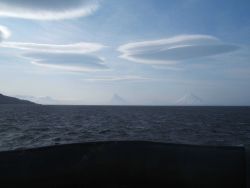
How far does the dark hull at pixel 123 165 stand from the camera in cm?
710

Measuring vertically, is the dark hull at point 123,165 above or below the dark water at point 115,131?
above

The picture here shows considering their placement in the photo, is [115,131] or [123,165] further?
[115,131]

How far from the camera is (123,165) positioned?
24.9 feet

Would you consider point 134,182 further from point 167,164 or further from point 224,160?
point 224,160

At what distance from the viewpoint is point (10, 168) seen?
7484 millimetres

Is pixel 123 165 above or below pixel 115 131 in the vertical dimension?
above

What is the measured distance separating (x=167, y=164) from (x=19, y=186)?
3.06 meters

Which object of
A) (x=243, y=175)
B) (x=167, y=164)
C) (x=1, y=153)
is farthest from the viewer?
(x=1, y=153)

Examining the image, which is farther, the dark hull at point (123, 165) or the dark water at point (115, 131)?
the dark water at point (115, 131)

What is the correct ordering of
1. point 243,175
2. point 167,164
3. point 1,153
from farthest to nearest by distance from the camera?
1. point 1,153
2. point 167,164
3. point 243,175

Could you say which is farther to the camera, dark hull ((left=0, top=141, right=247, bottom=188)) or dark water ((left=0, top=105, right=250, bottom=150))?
dark water ((left=0, top=105, right=250, bottom=150))

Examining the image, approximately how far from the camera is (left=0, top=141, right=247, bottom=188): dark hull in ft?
23.3

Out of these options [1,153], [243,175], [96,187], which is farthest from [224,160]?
[1,153]

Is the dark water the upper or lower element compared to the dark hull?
lower
